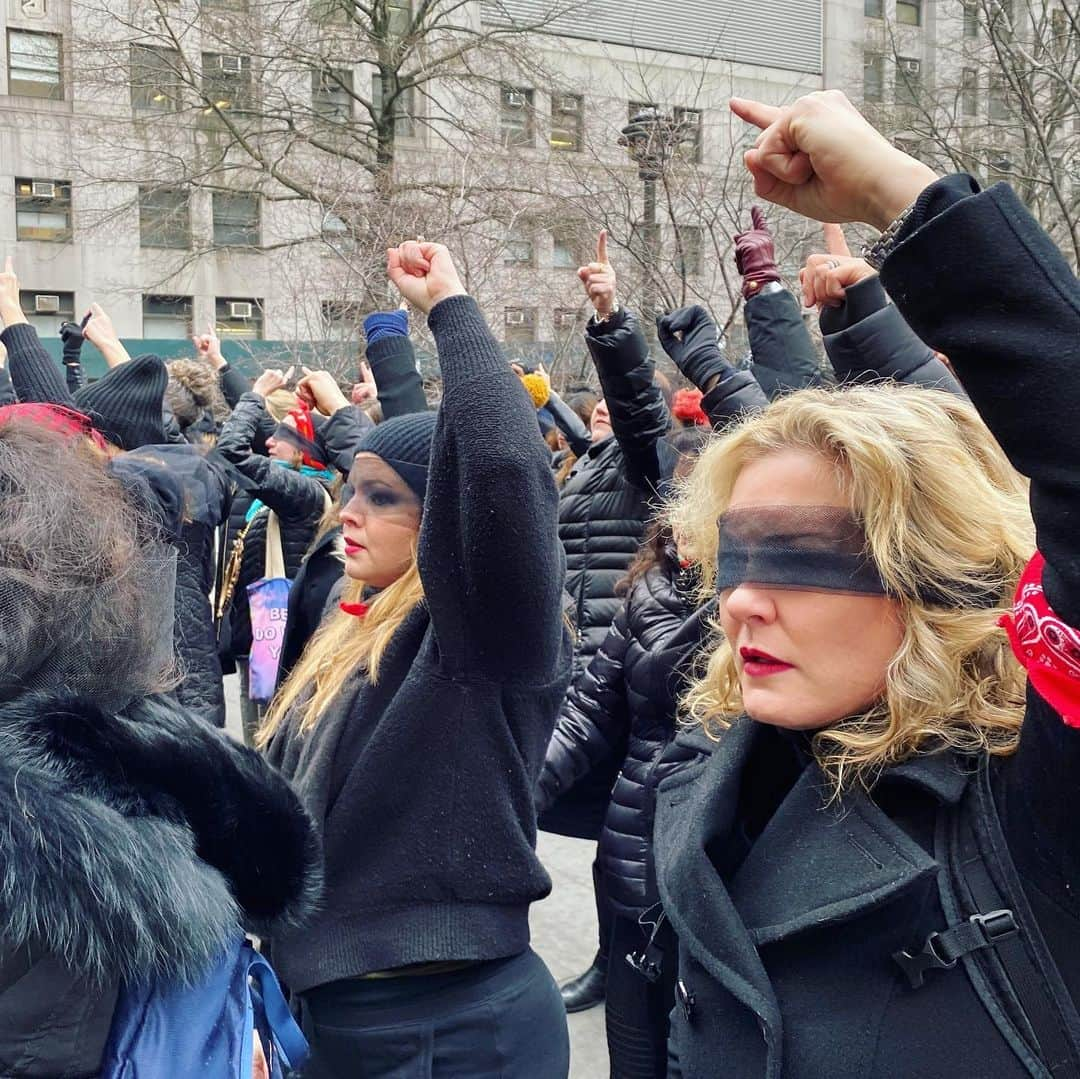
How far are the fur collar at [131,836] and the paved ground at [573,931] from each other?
9.32 feet

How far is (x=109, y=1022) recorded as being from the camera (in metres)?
1.45

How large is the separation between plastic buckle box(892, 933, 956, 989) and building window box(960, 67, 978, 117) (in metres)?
13.5

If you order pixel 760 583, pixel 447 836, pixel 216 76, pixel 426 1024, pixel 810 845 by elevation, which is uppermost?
pixel 216 76

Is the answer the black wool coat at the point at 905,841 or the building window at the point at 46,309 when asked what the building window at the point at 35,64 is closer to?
the building window at the point at 46,309

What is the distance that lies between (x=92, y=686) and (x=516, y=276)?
14972mm

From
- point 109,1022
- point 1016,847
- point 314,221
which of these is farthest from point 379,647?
point 314,221

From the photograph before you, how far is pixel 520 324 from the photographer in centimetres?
1658

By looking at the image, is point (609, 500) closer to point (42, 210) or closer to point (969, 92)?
point (969, 92)

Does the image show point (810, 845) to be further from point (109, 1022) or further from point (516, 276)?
point (516, 276)

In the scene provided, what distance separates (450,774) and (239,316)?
26.9 meters

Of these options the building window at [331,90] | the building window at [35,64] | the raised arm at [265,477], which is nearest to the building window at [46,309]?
the building window at [35,64]

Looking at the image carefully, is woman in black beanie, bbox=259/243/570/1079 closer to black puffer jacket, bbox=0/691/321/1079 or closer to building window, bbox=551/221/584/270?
black puffer jacket, bbox=0/691/321/1079

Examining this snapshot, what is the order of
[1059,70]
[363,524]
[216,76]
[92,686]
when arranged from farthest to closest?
1. [216,76]
2. [1059,70]
3. [363,524]
4. [92,686]

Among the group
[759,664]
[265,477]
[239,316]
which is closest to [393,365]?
[265,477]
